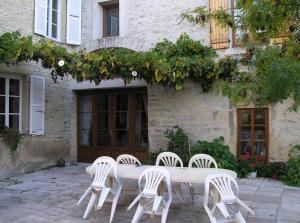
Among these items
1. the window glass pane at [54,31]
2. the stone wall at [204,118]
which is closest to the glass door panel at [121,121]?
the stone wall at [204,118]

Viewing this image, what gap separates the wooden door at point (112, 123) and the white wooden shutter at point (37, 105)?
1.50 metres

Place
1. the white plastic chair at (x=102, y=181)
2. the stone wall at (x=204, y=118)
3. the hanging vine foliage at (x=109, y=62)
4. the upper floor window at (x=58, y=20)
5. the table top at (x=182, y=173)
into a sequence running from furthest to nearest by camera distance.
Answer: the upper floor window at (x=58, y=20) → the stone wall at (x=204, y=118) → the hanging vine foliage at (x=109, y=62) → the white plastic chair at (x=102, y=181) → the table top at (x=182, y=173)

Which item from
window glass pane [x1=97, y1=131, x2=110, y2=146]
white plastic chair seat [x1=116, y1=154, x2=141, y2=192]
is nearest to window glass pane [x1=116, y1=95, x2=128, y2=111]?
window glass pane [x1=97, y1=131, x2=110, y2=146]

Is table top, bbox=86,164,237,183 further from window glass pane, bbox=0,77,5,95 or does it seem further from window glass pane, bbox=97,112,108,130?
window glass pane, bbox=97,112,108,130

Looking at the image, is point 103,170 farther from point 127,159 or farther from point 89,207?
point 127,159

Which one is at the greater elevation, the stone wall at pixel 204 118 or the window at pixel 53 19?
the window at pixel 53 19

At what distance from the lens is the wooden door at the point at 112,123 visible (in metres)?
10.1

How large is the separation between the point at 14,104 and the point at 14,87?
0.42 m

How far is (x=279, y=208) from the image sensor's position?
18.4ft

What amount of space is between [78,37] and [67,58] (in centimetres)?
297

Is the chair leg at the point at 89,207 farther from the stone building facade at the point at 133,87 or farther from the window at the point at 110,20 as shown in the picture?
the window at the point at 110,20

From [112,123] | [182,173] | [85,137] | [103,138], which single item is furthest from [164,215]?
[85,137]

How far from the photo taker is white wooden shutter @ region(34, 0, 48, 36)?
9117 millimetres

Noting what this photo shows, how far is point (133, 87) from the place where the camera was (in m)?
10.0
